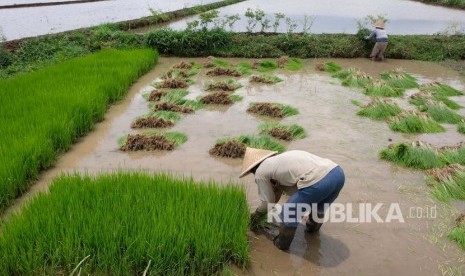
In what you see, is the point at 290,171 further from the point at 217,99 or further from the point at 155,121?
the point at 217,99

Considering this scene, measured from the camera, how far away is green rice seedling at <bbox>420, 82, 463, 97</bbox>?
7.38 meters

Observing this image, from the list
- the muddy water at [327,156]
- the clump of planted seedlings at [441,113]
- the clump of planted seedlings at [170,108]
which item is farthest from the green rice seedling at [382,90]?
the clump of planted seedlings at [170,108]

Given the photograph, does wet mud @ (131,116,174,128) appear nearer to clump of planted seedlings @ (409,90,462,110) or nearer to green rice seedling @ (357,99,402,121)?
green rice seedling @ (357,99,402,121)

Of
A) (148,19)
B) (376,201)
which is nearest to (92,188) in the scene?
(376,201)

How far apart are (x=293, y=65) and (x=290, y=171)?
643 centimetres

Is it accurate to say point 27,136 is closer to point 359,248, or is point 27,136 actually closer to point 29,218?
point 29,218

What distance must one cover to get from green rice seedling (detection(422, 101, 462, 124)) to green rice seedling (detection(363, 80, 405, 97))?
926 millimetres

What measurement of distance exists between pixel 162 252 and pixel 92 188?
98 centimetres

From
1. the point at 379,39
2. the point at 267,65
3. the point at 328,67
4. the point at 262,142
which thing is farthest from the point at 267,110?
the point at 379,39

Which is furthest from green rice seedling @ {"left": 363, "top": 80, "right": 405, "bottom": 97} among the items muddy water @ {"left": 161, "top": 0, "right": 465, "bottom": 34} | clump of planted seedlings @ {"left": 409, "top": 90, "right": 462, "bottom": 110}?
muddy water @ {"left": 161, "top": 0, "right": 465, "bottom": 34}

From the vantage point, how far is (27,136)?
4484mm

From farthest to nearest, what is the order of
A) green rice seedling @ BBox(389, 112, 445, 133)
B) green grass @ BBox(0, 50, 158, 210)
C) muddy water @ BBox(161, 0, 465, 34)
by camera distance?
1. muddy water @ BBox(161, 0, 465, 34)
2. green rice seedling @ BBox(389, 112, 445, 133)
3. green grass @ BBox(0, 50, 158, 210)

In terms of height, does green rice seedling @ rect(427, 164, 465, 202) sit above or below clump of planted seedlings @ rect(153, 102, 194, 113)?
below

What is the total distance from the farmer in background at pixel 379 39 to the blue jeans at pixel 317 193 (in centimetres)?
737
